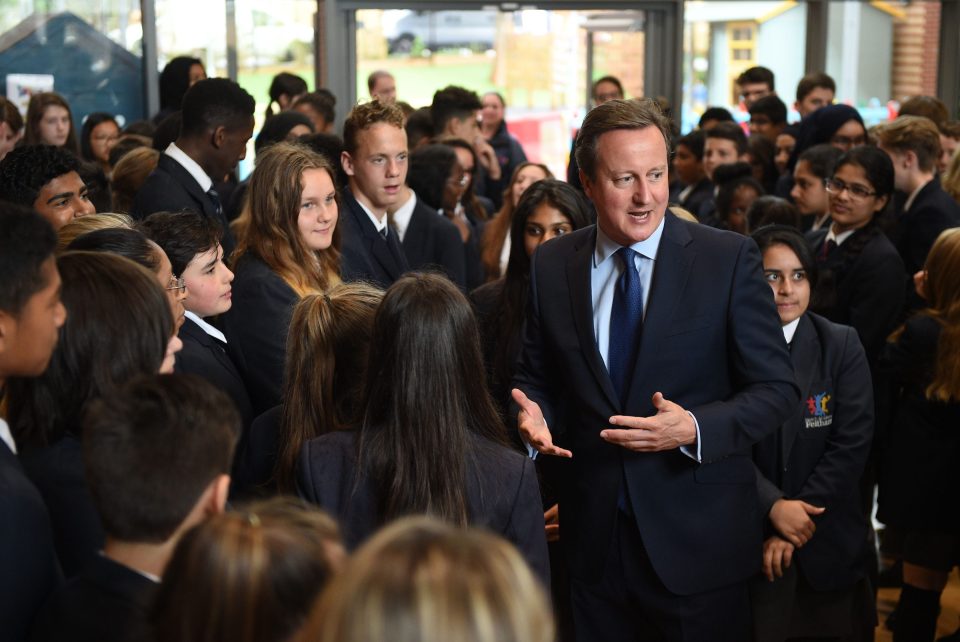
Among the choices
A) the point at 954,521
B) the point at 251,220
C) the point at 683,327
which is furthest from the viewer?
the point at 954,521

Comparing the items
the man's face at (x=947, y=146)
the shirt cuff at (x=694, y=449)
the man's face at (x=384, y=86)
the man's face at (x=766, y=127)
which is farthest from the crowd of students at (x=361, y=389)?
the man's face at (x=384, y=86)

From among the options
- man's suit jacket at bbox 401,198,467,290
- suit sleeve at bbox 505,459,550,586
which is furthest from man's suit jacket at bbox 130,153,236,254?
suit sleeve at bbox 505,459,550,586

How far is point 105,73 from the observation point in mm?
8305

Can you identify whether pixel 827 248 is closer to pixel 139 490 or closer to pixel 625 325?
pixel 625 325

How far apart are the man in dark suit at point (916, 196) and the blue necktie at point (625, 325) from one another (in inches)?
98.3

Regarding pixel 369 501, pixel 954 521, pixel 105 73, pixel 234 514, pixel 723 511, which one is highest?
pixel 105 73

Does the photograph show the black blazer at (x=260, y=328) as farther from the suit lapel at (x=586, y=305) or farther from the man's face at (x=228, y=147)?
the man's face at (x=228, y=147)

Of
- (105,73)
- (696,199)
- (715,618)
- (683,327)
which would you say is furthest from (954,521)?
(105,73)

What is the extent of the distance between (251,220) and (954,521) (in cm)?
A: 250

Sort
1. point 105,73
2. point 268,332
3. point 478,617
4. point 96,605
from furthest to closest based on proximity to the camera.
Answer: point 105,73
point 268,332
point 96,605
point 478,617

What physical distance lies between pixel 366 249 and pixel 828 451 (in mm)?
1800

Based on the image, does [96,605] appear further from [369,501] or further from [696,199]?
[696,199]

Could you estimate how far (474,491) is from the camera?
2.08 meters

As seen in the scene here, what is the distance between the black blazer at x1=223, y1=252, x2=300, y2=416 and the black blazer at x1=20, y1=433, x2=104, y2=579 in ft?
3.77
